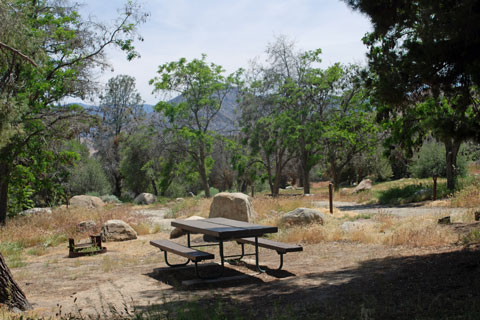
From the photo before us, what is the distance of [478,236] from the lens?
8.10 m

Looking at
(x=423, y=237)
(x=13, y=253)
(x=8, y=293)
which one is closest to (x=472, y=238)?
(x=423, y=237)

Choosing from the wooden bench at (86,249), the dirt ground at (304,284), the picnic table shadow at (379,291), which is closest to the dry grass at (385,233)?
the dirt ground at (304,284)

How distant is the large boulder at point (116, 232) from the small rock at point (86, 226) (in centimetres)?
119

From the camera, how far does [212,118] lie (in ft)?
109

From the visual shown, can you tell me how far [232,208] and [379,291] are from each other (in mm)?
8057

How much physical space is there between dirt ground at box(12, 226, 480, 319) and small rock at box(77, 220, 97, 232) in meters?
3.69

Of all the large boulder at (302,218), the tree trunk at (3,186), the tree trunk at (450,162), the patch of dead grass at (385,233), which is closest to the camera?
the patch of dead grass at (385,233)

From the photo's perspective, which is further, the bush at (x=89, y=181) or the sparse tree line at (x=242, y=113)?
the bush at (x=89, y=181)

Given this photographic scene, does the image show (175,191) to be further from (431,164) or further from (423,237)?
(423,237)

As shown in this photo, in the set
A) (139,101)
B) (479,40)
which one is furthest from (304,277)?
(139,101)

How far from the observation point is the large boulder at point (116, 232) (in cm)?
1255

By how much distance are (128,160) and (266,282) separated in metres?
35.1

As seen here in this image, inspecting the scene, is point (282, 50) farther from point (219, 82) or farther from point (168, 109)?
point (168, 109)

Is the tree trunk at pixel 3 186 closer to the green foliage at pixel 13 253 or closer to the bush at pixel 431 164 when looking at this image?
the green foliage at pixel 13 253
